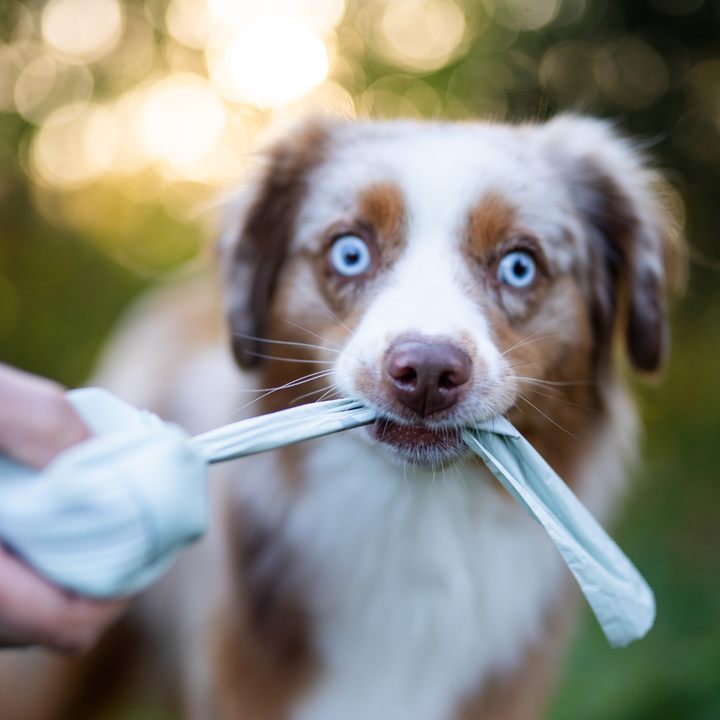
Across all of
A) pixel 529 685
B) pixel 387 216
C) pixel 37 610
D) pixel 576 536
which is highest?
pixel 387 216

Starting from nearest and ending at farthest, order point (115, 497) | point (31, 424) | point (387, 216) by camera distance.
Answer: point (115, 497) → point (31, 424) → point (387, 216)

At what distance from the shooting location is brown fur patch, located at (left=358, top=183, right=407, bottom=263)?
2.19 m

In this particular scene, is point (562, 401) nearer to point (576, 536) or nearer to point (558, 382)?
point (558, 382)

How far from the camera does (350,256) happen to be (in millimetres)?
2309

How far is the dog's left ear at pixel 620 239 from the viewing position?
2580 mm

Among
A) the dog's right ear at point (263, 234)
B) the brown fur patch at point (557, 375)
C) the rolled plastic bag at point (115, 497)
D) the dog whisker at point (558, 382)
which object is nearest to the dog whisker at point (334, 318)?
the dog's right ear at point (263, 234)

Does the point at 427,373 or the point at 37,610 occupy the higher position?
the point at 427,373

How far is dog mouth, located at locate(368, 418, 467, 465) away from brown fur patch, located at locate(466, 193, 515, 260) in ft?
2.08

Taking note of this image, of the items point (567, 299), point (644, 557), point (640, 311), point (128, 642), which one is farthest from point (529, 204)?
point (644, 557)

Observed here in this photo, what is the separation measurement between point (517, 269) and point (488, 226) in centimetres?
20

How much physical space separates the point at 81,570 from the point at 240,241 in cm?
165

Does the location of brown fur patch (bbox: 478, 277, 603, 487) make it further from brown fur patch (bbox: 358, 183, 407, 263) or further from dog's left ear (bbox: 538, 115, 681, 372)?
brown fur patch (bbox: 358, 183, 407, 263)

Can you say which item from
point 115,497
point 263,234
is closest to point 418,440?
point 115,497

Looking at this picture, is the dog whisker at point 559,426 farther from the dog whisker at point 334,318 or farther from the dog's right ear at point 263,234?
the dog's right ear at point 263,234
